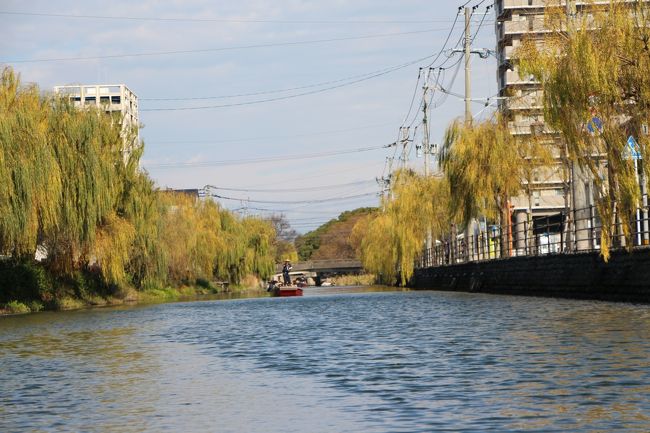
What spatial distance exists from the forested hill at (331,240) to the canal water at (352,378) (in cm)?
15583

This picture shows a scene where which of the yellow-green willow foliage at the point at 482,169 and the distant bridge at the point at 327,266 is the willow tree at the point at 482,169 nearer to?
the yellow-green willow foliage at the point at 482,169

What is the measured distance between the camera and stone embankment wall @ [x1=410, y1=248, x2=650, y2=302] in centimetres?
2512

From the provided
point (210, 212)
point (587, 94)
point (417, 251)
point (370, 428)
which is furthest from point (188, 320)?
point (210, 212)

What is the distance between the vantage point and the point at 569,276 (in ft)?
101

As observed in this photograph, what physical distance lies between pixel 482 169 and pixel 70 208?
59.5ft

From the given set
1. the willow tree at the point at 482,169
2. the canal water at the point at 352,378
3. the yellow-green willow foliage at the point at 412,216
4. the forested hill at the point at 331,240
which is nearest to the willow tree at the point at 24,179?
the canal water at the point at 352,378

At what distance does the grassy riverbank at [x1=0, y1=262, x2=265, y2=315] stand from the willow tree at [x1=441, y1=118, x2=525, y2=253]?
1671 cm

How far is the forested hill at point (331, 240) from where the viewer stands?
593 ft

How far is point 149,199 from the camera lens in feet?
160

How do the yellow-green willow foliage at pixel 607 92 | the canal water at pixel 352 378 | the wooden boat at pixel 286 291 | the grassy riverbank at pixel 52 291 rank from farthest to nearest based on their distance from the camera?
the wooden boat at pixel 286 291
the grassy riverbank at pixel 52 291
the yellow-green willow foliage at pixel 607 92
the canal water at pixel 352 378

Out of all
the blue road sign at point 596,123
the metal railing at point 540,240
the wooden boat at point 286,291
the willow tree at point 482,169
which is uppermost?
the willow tree at point 482,169

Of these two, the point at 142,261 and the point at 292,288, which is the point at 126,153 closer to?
the point at 142,261

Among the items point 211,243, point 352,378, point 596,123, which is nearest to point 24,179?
point 596,123

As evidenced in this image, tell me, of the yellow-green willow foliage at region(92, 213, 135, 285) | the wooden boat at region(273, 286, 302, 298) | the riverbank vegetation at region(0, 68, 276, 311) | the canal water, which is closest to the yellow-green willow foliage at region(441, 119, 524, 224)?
the riverbank vegetation at region(0, 68, 276, 311)
